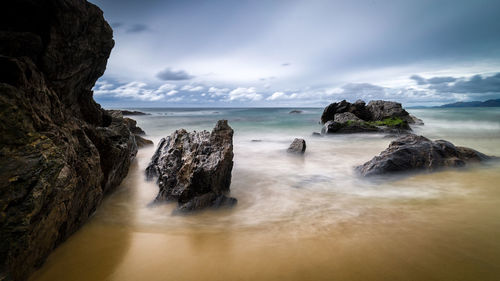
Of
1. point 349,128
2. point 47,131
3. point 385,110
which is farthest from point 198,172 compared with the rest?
point 385,110

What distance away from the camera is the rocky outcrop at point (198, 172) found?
443 cm

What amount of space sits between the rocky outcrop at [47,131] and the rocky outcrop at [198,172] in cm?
108

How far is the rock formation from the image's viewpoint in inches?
659

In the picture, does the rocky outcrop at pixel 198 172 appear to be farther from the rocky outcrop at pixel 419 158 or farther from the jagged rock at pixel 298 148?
the jagged rock at pixel 298 148

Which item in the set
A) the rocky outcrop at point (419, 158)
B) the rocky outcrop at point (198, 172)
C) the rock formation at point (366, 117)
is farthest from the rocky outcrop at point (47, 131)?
the rock formation at point (366, 117)

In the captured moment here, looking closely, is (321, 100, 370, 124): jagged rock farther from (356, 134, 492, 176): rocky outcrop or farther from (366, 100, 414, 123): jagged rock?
(356, 134, 492, 176): rocky outcrop

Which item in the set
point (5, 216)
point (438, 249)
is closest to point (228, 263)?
point (5, 216)

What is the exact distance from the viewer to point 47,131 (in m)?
2.77

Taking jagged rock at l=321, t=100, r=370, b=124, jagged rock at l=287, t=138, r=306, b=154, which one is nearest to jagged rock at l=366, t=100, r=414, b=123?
jagged rock at l=321, t=100, r=370, b=124

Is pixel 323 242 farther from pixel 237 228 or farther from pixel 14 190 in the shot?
pixel 14 190

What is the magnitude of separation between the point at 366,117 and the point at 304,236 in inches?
834

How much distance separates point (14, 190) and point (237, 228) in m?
2.61

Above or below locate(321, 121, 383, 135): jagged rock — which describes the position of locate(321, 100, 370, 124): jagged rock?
above

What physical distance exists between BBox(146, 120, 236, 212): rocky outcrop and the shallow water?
28 cm
